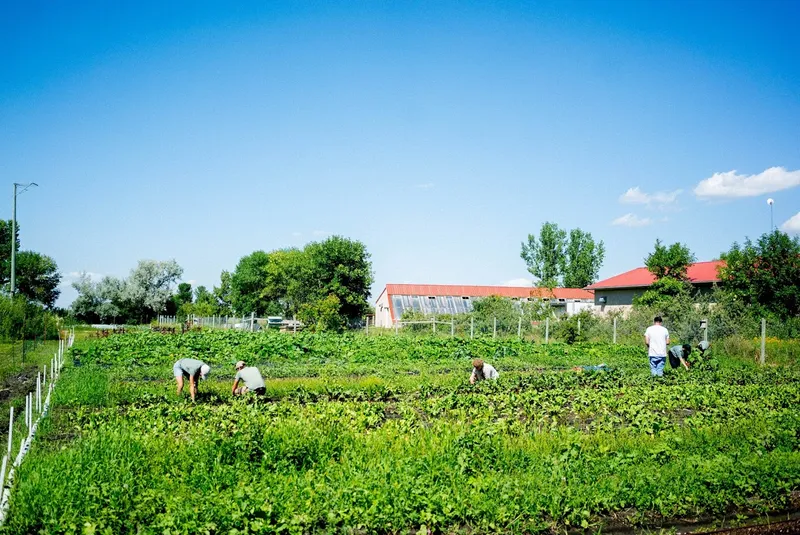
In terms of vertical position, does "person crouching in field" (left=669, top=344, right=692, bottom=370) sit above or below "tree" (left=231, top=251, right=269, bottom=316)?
below

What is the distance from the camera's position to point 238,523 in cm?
527

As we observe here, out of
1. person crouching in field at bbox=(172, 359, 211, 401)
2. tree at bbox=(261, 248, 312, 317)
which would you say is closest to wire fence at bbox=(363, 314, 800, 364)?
person crouching in field at bbox=(172, 359, 211, 401)

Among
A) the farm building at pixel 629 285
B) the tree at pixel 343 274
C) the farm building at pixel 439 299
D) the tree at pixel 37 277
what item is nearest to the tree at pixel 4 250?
the tree at pixel 37 277

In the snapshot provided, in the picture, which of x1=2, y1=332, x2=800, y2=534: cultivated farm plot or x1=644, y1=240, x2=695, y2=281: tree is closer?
x1=2, y1=332, x2=800, y2=534: cultivated farm plot

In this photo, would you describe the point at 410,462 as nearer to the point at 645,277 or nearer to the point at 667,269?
the point at 667,269

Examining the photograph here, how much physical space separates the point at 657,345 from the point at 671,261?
30135 millimetres

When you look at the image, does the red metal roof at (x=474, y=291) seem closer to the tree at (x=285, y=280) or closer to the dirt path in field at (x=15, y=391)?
the tree at (x=285, y=280)

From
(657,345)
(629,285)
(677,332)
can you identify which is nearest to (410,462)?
(657,345)

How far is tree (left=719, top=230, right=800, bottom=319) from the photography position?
34.0 metres

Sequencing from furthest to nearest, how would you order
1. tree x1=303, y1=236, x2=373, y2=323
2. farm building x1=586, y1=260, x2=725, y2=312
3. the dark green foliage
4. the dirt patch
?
1. tree x1=303, y1=236, x2=373, y2=323
2. the dark green foliage
3. farm building x1=586, y1=260, x2=725, y2=312
4. the dirt patch

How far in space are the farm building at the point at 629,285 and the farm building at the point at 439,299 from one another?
3.67m

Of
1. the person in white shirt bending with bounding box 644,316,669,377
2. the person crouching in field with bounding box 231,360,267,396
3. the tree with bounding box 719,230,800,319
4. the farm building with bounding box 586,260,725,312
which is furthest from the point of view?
the farm building with bounding box 586,260,725,312

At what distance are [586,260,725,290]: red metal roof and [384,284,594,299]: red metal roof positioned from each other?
7790 millimetres

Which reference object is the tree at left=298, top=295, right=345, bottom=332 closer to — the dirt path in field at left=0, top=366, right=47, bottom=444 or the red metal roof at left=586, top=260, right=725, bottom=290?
the red metal roof at left=586, top=260, right=725, bottom=290
